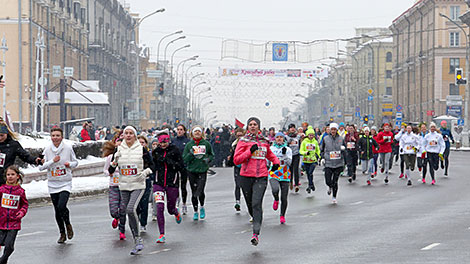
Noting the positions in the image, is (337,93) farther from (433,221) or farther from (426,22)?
(433,221)

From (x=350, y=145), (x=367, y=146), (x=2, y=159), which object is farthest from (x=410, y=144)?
(x=2, y=159)

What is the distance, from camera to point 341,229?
14.6m

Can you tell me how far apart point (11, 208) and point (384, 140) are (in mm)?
18020

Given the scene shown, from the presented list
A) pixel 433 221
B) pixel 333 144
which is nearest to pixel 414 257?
pixel 433 221

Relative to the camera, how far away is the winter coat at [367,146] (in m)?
27.8

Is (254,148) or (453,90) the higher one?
(453,90)

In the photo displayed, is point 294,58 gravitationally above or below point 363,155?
above

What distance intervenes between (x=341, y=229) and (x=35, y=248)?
16.1 feet

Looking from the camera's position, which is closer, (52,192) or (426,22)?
(52,192)

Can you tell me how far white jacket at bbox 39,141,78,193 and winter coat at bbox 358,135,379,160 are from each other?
16062 millimetres

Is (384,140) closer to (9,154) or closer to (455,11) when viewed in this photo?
(9,154)

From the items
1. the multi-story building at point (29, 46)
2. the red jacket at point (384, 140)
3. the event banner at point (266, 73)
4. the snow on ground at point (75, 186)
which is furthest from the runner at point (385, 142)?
the event banner at point (266, 73)

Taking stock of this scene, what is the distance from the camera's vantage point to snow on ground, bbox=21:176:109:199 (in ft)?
67.5

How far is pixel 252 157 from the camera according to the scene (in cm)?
1273
